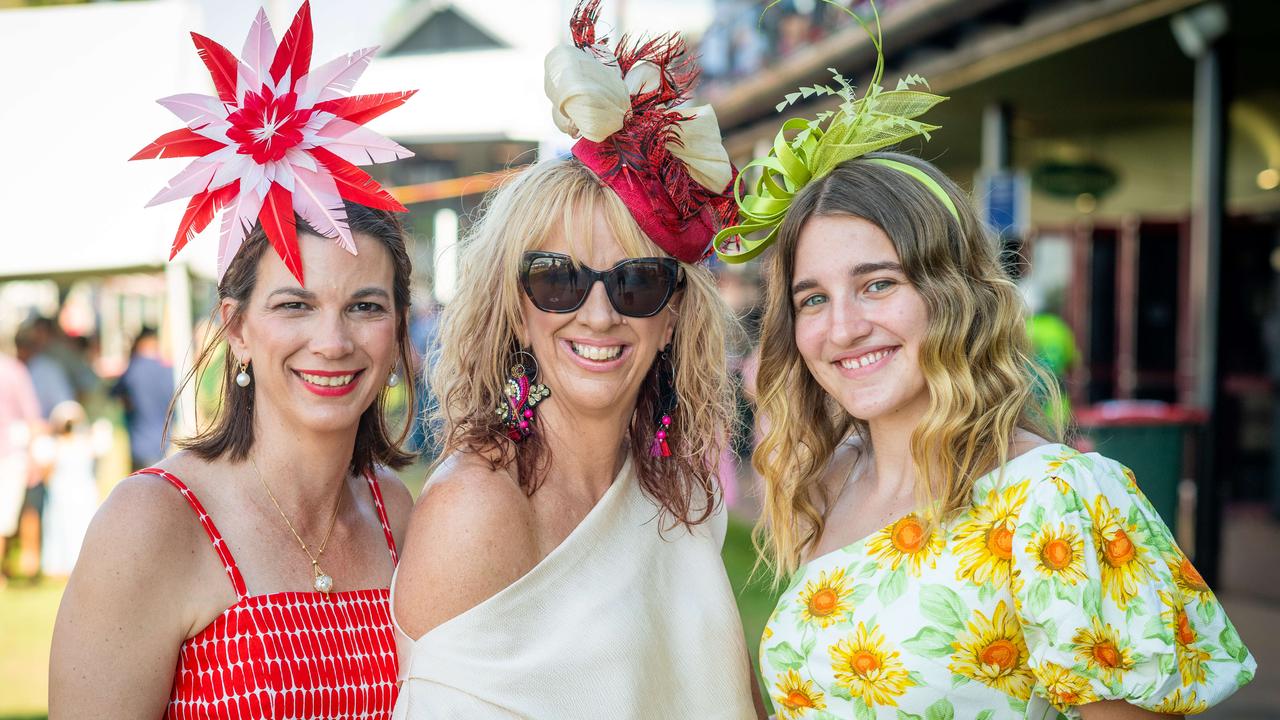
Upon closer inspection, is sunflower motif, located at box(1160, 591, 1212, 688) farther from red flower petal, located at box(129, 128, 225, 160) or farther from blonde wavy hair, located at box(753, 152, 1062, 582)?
red flower petal, located at box(129, 128, 225, 160)

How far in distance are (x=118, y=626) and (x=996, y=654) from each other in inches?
59.3

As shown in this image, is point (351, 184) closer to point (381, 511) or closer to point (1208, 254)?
point (381, 511)

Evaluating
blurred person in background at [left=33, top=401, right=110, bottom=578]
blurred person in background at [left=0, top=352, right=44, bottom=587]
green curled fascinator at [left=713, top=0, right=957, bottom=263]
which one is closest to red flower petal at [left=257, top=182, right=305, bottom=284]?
green curled fascinator at [left=713, top=0, right=957, bottom=263]

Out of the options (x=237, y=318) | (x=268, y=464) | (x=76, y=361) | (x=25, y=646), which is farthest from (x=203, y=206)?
(x=76, y=361)

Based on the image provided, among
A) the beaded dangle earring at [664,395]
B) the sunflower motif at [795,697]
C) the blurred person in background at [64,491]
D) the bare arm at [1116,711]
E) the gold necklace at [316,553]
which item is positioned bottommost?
the blurred person in background at [64,491]

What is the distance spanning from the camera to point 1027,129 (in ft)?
40.3

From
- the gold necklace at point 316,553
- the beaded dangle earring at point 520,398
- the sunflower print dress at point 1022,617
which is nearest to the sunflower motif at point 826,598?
the sunflower print dress at point 1022,617

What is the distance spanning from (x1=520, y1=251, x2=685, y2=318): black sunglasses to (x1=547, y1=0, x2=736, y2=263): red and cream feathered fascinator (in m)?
0.08

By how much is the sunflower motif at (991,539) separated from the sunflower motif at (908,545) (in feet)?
0.16

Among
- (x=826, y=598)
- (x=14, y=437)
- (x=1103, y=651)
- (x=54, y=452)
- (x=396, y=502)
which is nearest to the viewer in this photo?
(x=1103, y=651)

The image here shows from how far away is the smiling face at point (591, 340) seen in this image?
88.3 inches

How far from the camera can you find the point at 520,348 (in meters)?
2.36

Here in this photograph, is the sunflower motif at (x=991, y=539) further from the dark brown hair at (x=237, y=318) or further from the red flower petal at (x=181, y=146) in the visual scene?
the red flower petal at (x=181, y=146)

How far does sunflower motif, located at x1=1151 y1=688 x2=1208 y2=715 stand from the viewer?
1.82m
